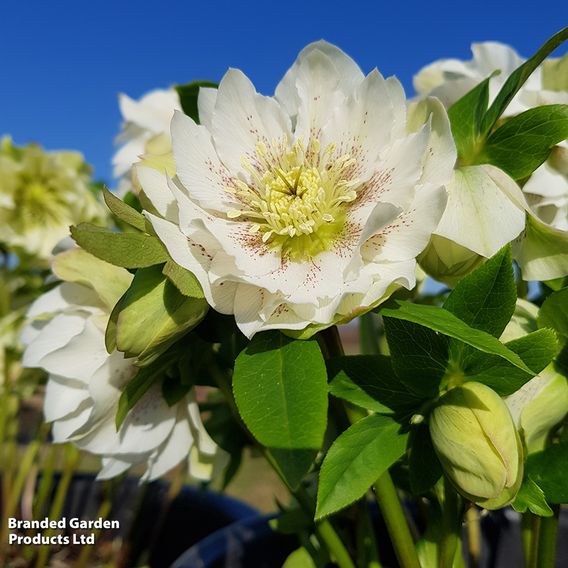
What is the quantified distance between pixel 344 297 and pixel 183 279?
8 cm

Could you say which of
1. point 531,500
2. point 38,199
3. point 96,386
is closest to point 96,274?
point 96,386

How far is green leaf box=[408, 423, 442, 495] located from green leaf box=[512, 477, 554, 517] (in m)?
0.04

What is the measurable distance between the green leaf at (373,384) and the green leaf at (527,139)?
0.13m

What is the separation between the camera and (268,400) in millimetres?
269

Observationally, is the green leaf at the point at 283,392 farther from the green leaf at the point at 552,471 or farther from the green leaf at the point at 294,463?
the green leaf at the point at 552,471

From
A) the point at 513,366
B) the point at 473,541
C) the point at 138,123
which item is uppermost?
the point at 138,123

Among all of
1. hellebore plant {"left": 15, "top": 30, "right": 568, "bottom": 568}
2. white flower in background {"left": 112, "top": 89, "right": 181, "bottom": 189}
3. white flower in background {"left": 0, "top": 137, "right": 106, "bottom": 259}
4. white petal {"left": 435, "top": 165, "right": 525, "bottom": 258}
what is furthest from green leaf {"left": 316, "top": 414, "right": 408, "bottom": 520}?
white flower in background {"left": 0, "top": 137, "right": 106, "bottom": 259}

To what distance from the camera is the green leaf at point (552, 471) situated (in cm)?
30

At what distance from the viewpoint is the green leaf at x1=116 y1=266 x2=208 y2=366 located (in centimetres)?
27

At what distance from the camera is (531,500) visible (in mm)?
286

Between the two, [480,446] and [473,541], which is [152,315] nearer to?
[480,446]

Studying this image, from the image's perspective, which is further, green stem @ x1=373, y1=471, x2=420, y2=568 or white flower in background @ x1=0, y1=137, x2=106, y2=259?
white flower in background @ x1=0, y1=137, x2=106, y2=259

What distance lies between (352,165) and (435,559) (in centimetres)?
25

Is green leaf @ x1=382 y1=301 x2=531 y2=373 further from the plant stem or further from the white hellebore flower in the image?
the plant stem
